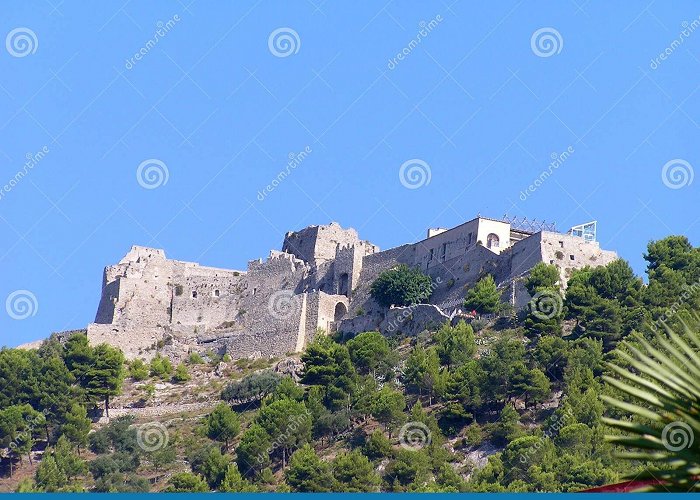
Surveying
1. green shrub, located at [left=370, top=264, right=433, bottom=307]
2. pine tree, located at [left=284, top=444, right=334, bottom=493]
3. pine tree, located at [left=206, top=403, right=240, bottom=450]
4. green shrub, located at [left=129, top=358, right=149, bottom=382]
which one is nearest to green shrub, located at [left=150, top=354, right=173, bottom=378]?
green shrub, located at [left=129, top=358, right=149, bottom=382]

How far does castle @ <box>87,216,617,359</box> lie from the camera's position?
5353cm

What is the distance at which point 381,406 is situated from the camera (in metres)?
45.0

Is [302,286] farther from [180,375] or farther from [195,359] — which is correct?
[180,375]

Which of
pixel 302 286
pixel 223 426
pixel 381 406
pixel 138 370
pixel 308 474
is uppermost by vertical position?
pixel 302 286

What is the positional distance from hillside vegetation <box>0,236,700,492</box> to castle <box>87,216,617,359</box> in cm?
133

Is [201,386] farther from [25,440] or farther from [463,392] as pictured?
[463,392]

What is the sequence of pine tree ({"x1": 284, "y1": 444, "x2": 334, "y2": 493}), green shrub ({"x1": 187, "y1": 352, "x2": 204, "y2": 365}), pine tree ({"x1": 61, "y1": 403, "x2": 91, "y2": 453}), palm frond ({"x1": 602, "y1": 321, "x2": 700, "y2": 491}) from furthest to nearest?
green shrub ({"x1": 187, "y1": 352, "x2": 204, "y2": 365}) → pine tree ({"x1": 61, "y1": 403, "x2": 91, "y2": 453}) → pine tree ({"x1": 284, "y1": 444, "x2": 334, "y2": 493}) → palm frond ({"x1": 602, "y1": 321, "x2": 700, "y2": 491})

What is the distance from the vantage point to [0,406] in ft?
176

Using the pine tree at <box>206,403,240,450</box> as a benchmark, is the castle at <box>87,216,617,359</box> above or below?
above

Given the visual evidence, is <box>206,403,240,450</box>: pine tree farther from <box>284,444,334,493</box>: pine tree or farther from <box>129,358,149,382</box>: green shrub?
<box>129,358,149,382</box>: green shrub

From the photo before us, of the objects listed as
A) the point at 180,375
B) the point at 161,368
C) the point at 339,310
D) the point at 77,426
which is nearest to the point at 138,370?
the point at 161,368

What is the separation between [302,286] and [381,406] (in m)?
18.6

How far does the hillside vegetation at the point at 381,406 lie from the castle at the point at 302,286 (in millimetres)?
1332

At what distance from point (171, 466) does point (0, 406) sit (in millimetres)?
10956
